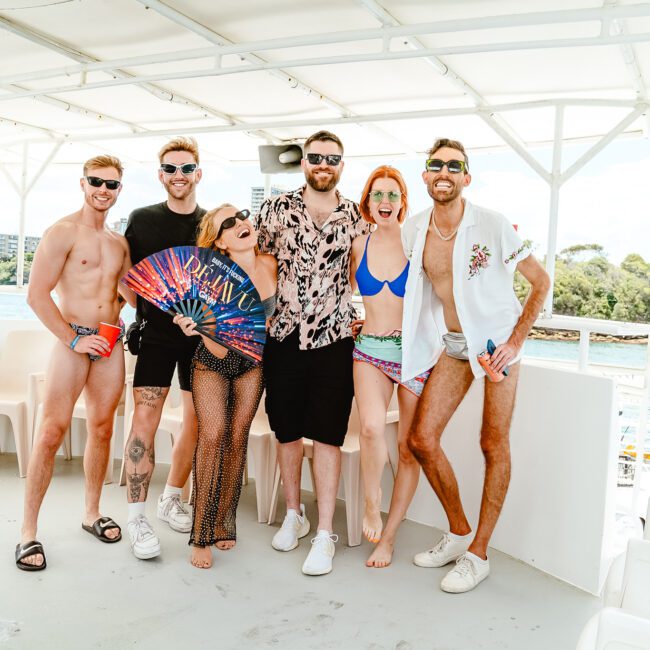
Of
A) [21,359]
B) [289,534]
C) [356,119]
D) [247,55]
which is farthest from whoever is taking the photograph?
[356,119]

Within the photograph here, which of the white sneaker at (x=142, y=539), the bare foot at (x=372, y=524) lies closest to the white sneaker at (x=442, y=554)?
the bare foot at (x=372, y=524)

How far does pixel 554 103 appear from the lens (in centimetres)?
682

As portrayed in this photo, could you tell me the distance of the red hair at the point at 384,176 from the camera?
2934 millimetres

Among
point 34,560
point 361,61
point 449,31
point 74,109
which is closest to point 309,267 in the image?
point 34,560

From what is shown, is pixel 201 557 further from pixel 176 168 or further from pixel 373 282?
pixel 176 168

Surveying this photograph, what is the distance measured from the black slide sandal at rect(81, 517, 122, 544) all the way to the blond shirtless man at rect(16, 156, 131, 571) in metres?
0.01

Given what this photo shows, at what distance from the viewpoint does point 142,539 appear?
2910 mm

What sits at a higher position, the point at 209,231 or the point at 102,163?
the point at 102,163

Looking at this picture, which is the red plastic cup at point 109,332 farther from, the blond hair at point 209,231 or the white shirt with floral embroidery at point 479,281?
the white shirt with floral embroidery at point 479,281

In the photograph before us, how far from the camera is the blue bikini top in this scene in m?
2.91

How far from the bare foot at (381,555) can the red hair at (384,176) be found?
147 cm

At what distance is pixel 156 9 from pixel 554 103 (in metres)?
4.03

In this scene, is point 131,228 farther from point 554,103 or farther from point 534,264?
point 554,103

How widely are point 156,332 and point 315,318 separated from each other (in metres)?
0.75
